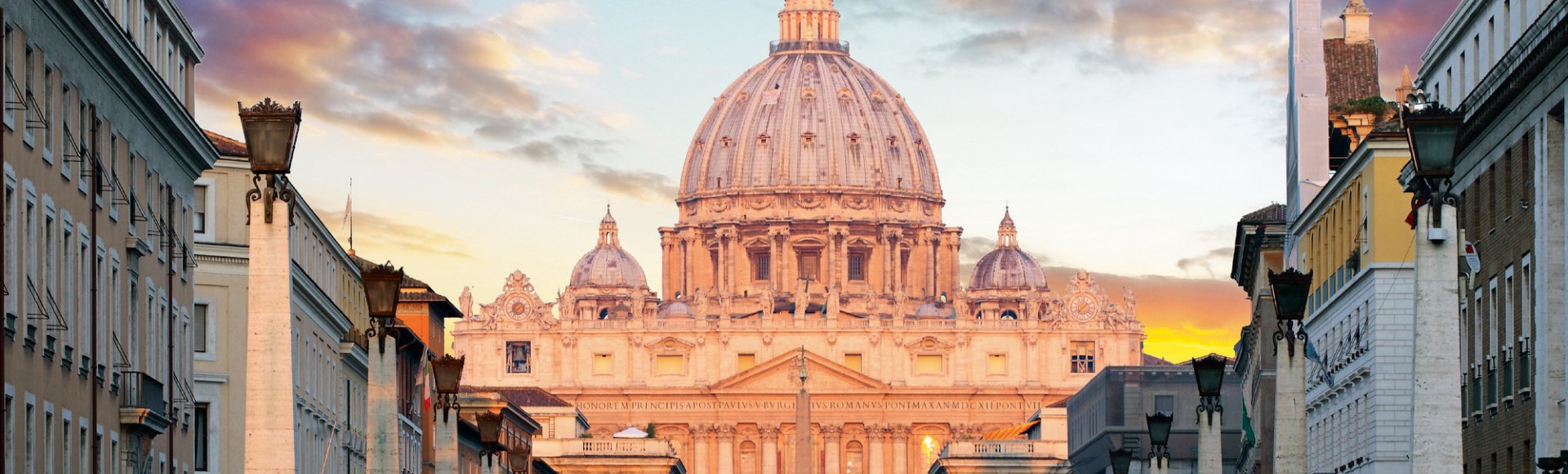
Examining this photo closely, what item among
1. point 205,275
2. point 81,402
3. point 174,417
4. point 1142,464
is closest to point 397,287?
point 81,402

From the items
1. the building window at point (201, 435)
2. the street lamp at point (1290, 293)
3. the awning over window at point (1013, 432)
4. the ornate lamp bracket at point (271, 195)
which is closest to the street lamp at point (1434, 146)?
the street lamp at point (1290, 293)

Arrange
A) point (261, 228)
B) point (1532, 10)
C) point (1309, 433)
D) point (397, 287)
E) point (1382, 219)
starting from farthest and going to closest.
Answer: point (1309, 433) < point (1382, 219) < point (1532, 10) < point (397, 287) < point (261, 228)

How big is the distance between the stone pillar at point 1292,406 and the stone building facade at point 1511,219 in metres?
2.82

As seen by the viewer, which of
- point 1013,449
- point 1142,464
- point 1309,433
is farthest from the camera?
point 1013,449

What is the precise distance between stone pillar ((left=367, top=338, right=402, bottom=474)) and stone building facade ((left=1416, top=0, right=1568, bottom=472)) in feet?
39.3

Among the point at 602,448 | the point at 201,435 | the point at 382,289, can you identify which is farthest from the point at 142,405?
the point at 602,448

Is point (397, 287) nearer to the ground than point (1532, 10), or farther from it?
nearer to the ground

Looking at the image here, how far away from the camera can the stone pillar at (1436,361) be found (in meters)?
23.6

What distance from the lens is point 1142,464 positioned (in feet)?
364

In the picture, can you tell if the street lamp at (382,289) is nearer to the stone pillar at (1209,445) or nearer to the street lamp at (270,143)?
the street lamp at (270,143)

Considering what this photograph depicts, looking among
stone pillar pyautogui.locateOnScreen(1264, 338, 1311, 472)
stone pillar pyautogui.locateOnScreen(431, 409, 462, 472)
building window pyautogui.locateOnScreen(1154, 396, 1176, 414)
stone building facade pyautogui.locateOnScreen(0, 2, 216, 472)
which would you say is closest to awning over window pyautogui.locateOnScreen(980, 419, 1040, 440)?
building window pyautogui.locateOnScreen(1154, 396, 1176, 414)

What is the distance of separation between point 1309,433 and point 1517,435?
99.0 feet

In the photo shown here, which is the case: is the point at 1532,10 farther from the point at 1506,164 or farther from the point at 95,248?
the point at 95,248

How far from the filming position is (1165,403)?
123562mm
